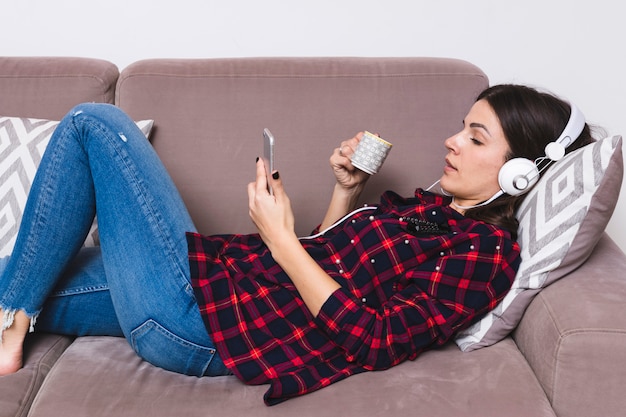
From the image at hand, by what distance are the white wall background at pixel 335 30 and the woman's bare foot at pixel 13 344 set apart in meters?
1.03

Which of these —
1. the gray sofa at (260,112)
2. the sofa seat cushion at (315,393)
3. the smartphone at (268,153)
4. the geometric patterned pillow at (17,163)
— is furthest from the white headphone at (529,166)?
the geometric patterned pillow at (17,163)

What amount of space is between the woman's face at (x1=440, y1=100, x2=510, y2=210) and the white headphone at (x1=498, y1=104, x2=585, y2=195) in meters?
0.04

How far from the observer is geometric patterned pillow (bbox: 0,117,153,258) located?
1.63 meters

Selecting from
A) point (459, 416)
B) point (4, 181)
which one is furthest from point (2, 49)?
point (459, 416)

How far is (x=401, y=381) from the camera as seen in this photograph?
130 cm

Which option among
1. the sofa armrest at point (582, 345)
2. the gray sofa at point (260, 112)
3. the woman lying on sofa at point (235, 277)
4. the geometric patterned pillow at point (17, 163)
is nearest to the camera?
the sofa armrest at point (582, 345)

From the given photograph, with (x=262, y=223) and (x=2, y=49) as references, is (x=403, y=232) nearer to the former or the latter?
(x=262, y=223)

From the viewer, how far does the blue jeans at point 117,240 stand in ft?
4.36

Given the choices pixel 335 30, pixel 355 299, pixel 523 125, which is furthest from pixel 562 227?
pixel 335 30

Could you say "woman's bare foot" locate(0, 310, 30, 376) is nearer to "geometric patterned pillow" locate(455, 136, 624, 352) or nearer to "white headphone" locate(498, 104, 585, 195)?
"geometric patterned pillow" locate(455, 136, 624, 352)

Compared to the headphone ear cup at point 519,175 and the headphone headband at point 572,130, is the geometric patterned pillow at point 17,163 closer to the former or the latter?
the headphone ear cup at point 519,175

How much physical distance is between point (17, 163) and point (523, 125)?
1186 mm

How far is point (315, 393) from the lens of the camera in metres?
1.27

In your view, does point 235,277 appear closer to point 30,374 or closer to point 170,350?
point 170,350
